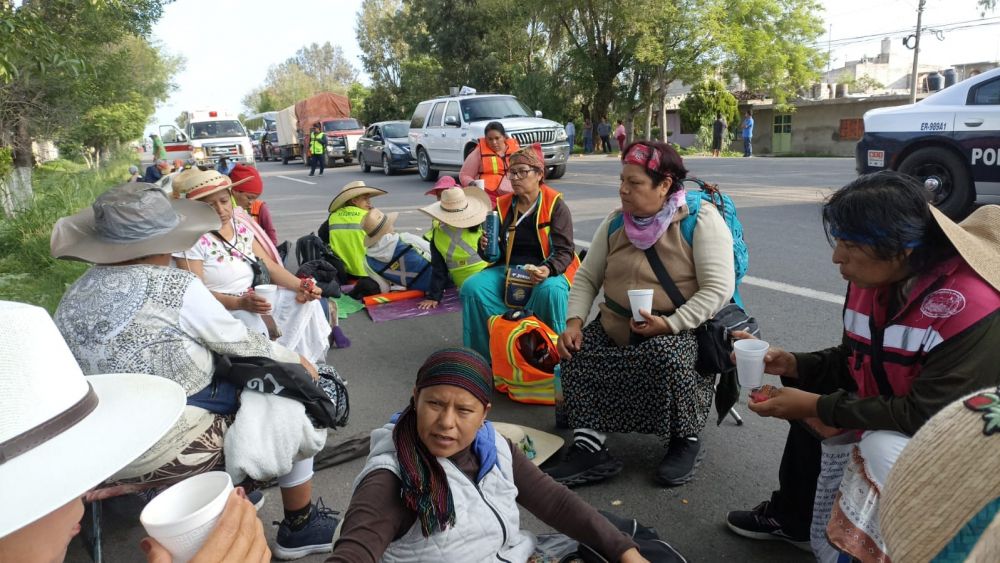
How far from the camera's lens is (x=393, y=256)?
700 centimetres

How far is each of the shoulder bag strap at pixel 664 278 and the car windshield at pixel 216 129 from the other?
1019 inches

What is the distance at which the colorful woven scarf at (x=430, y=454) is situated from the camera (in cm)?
201

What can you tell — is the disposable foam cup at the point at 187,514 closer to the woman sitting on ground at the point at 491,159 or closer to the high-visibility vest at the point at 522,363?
the high-visibility vest at the point at 522,363

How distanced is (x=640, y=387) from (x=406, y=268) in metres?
4.10

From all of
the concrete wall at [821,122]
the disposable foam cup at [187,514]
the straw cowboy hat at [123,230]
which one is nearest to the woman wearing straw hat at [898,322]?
the disposable foam cup at [187,514]

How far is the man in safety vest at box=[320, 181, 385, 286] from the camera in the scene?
6.96 m

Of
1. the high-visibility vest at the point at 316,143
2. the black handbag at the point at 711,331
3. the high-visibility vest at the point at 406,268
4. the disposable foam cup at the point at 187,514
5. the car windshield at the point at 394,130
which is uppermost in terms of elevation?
the car windshield at the point at 394,130

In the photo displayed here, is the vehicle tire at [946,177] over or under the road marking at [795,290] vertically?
over

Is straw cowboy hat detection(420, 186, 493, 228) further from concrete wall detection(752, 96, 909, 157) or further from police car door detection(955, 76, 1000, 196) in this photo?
concrete wall detection(752, 96, 909, 157)

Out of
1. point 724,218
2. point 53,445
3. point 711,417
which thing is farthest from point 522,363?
point 53,445

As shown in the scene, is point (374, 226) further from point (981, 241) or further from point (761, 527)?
point (981, 241)

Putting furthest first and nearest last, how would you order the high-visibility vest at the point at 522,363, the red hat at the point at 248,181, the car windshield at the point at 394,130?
1. the car windshield at the point at 394,130
2. the red hat at the point at 248,181
3. the high-visibility vest at the point at 522,363

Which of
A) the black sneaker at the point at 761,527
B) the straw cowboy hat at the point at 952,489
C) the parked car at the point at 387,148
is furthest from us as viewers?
the parked car at the point at 387,148

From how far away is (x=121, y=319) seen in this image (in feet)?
7.91
